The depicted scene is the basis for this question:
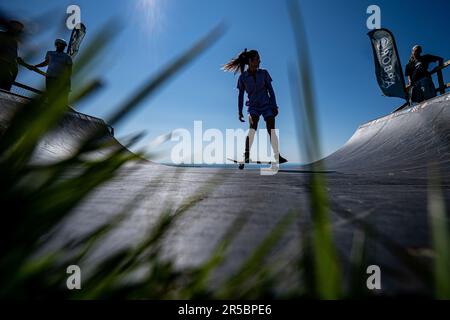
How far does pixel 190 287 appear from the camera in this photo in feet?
1.23

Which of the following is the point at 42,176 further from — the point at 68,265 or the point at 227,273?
the point at 227,273

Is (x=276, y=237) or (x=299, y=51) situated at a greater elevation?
(x=299, y=51)

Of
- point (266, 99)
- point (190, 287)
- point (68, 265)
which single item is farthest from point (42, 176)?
point (266, 99)

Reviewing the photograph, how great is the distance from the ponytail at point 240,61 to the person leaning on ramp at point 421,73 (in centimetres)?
512

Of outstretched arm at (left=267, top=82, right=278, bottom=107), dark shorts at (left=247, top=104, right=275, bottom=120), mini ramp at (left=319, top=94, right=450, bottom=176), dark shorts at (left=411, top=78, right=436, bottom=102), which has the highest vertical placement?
dark shorts at (left=411, top=78, right=436, bottom=102)

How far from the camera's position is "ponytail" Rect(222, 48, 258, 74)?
544cm

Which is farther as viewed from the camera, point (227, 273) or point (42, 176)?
point (227, 273)

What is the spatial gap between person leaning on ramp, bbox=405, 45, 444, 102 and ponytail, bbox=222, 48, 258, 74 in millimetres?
5124

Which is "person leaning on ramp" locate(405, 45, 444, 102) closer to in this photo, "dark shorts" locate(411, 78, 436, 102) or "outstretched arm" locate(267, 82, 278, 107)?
"dark shorts" locate(411, 78, 436, 102)

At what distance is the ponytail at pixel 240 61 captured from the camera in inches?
214

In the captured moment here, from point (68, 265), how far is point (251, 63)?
5417 millimetres

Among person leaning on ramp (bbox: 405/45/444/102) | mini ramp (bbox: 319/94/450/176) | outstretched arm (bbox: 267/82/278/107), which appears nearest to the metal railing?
person leaning on ramp (bbox: 405/45/444/102)

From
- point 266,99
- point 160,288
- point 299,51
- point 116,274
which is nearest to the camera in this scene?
point 299,51

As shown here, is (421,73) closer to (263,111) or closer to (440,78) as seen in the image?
(440,78)
